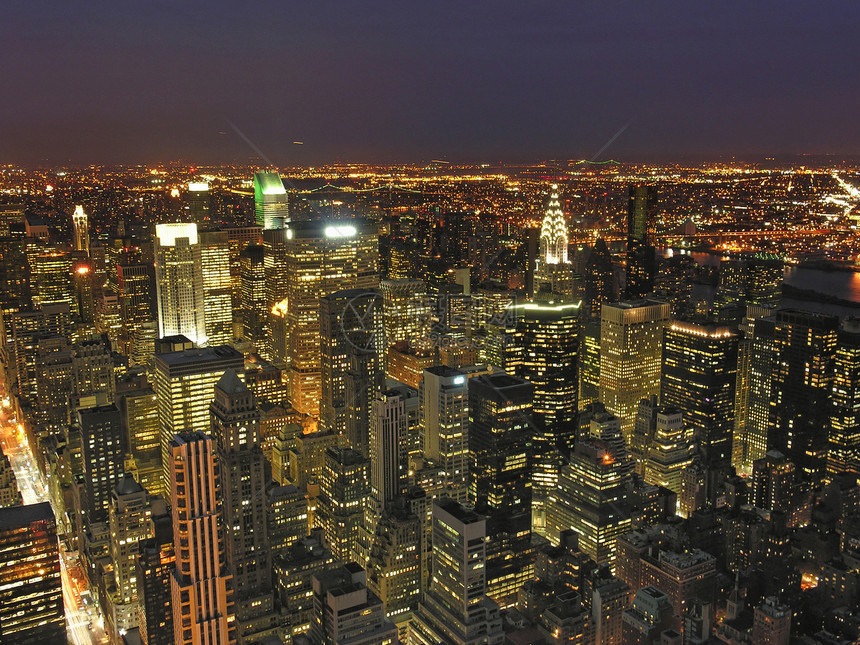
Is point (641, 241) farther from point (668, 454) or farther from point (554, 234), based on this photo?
point (668, 454)

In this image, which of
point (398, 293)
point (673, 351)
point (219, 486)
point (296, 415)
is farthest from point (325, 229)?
point (219, 486)

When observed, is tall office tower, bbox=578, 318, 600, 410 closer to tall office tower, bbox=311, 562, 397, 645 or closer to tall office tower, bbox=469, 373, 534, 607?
tall office tower, bbox=469, 373, 534, 607

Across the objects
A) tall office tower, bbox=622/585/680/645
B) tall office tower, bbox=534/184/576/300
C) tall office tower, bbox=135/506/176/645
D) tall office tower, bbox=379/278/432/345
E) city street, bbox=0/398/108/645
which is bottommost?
city street, bbox=0/398/108/645

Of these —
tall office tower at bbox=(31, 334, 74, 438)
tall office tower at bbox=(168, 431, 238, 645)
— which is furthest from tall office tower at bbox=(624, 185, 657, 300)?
tall office tower at bbox=(168, 431, 238, 645)

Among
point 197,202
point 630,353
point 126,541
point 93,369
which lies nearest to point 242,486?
point 126,541

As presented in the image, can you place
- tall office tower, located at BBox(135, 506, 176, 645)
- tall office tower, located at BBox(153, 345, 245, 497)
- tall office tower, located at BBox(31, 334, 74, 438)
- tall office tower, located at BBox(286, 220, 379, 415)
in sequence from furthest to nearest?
tall office tower, located at BBox(286, 220, 379, 415) → tall office tower, located at BBox(31, 334, 74, 438) → tall office tower, located at BBox(153, 345, 245, 497) → tall office tower, located at BBox(135, 506, 176, 645)
